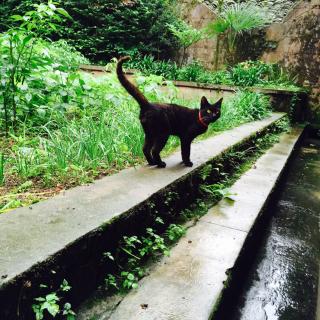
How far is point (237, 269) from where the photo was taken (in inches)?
76.5

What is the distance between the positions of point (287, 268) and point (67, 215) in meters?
1.57

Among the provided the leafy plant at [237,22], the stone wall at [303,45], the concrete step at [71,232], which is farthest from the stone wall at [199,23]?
the concrete step at [71,232]

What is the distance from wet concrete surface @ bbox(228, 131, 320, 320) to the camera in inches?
74.2

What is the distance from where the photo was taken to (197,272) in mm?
1727

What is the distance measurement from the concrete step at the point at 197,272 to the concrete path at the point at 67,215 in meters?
0.36

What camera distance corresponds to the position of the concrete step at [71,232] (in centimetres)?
114

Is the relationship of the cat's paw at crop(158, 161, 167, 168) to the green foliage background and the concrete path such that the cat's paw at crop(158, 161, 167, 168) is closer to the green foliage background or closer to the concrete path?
the concrete path

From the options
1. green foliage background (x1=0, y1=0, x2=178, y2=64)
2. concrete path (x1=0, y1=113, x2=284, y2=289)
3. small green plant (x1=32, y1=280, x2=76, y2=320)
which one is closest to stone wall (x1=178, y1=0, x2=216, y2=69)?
green foliage background (x1=0, y1=0, x2=178, y2=64)

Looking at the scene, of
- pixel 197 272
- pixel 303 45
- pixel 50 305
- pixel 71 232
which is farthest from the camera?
pixel 303 45

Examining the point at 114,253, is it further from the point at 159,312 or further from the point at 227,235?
the point at 227,235

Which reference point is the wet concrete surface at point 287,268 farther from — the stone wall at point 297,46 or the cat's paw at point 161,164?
the stone wall at point 297,46

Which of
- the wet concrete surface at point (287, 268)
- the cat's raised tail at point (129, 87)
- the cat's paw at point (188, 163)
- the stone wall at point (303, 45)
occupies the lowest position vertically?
the wet concrete surface at point (287, 268)

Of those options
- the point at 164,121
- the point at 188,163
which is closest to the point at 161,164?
the point at 188,163

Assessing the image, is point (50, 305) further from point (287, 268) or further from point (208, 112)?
point (208, 112)
